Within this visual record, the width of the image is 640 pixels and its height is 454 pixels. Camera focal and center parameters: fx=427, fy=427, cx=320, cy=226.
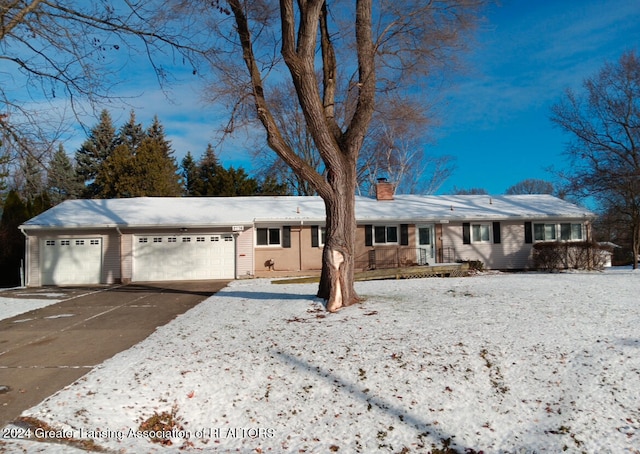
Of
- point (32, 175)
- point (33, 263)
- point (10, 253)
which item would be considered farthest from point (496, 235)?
point (10, 253)

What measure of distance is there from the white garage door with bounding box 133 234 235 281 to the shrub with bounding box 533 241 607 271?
509 inches

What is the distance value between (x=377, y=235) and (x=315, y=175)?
10.9 metres

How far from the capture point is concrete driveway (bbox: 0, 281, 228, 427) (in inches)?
208

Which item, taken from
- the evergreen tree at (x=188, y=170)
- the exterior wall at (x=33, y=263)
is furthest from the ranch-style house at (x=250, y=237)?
the evergreen tree at (x=188, y=170)

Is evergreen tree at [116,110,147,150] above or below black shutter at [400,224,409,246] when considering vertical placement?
above

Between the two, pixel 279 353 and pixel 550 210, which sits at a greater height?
pixel 550 210

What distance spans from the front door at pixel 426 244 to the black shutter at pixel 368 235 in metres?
2.20

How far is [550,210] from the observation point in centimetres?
2027

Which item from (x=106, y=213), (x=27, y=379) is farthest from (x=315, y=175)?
(x=106, y=213)

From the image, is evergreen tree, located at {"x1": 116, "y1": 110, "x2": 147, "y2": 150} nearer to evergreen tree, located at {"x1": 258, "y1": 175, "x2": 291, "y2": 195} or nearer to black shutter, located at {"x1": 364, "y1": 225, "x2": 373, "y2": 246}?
evergreen tree, located at {"x1": 258, "y1": 175, "x2": 291, "y2": 195}

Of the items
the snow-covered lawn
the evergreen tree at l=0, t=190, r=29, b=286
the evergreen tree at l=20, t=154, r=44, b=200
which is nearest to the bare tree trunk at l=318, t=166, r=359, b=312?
the snow-covered lawn

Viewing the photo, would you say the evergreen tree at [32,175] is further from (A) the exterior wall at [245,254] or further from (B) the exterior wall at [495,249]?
(B) the exterior wall at [495,249]

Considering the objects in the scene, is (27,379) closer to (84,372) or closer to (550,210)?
(84,372)

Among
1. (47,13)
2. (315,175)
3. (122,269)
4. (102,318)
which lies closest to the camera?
(47,13)
